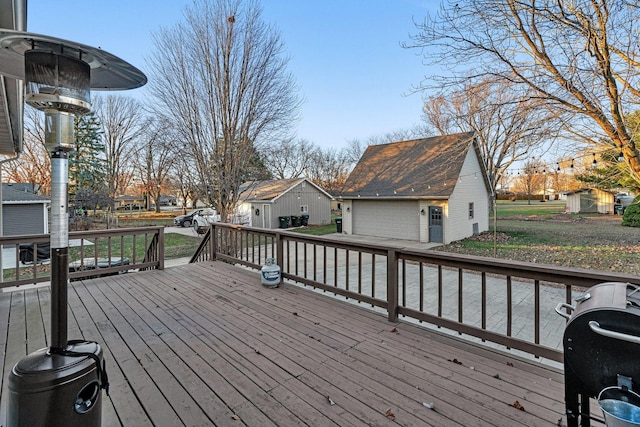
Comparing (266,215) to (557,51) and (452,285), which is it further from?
(557,51)

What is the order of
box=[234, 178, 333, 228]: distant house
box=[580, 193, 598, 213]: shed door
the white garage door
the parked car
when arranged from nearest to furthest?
the white garage door
box=[234, 178, 333, 228]: distant house
the parked car
box=[580, 193, 598, 213]: shed door

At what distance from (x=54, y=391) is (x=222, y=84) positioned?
330 inches

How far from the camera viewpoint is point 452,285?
6980mm

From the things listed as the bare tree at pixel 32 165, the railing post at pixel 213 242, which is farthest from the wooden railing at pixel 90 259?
the bare tree at pixel 32 165

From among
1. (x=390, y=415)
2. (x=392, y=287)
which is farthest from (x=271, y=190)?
(x=390, y=415)

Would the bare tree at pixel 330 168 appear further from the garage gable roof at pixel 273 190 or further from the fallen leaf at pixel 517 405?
the fallen leaf at pixel 517 405

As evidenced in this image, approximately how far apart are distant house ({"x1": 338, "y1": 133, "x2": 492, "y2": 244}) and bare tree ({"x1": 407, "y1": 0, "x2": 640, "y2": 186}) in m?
5.76

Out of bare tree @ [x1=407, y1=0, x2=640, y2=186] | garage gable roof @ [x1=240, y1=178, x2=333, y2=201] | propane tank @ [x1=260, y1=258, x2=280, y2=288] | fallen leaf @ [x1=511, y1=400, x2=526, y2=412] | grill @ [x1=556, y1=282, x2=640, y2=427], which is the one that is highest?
bare tree @ [x1=407, y1=0, x2=640, y2=186]

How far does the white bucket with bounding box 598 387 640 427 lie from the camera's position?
124 cm

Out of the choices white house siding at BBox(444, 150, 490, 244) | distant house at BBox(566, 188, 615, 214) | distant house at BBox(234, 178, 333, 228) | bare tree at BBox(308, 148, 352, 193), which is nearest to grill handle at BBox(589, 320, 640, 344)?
white house siding at BBox(444, 150, 490, 244)

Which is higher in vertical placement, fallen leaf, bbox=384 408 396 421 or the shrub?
the shrub

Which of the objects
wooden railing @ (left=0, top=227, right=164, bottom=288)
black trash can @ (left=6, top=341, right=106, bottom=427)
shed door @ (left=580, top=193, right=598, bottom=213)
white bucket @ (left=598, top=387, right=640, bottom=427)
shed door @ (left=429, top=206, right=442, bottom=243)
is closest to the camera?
white bucket @ (left=598, top=387, right=640, bottom=427)

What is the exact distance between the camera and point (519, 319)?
4984 millimetres

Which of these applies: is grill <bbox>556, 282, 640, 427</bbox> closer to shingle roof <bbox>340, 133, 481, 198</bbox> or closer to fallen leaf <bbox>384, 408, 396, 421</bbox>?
fallen leaf <bbox>384, 408, 396, 421</bbox>
